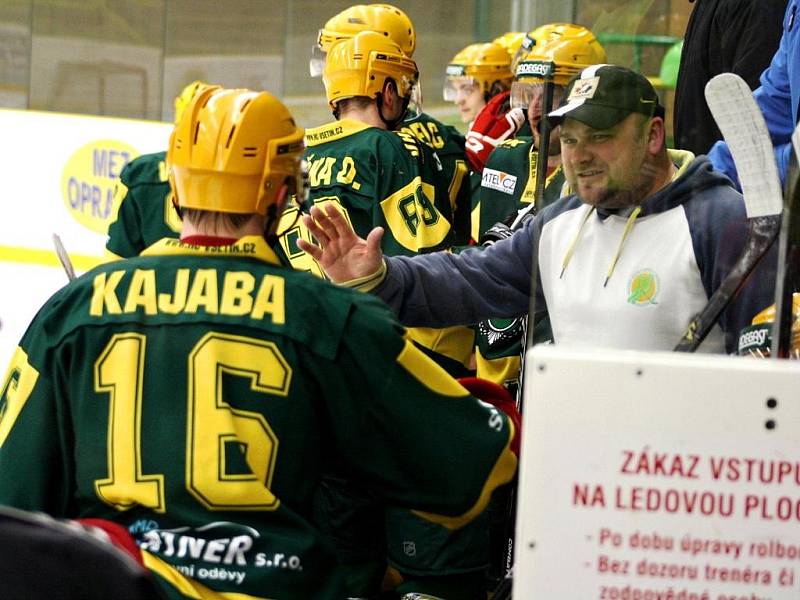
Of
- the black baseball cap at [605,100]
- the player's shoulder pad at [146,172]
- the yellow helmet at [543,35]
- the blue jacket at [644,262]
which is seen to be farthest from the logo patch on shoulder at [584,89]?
the yellow helmet at [543,35]

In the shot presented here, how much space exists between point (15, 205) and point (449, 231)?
3.48 meters

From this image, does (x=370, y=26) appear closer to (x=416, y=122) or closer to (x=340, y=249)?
(x=416, y=122)

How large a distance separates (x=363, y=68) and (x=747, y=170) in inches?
105

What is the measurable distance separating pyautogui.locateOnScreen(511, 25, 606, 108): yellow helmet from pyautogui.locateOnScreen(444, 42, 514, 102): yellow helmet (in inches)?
78.5

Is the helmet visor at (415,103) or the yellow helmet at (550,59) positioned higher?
the yellow helmet at (550,59)

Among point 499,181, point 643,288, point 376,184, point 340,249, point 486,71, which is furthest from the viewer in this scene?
point 486,71

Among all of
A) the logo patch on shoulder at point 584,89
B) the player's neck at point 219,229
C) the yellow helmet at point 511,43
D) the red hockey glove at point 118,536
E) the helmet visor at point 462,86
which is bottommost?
the red hockey glove at point 118,536

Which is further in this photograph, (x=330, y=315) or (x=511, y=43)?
(x=511, y=43)

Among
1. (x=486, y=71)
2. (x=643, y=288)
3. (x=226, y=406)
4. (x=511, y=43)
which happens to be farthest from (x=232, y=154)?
(x=511, y=43)

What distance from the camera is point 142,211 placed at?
455cm

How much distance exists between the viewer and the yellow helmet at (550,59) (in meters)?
5.05

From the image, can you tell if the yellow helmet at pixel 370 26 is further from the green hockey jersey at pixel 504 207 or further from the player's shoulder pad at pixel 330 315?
the player's shoulder pad at pixel 330 315

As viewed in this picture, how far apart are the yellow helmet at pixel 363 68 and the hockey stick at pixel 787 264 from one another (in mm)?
2768

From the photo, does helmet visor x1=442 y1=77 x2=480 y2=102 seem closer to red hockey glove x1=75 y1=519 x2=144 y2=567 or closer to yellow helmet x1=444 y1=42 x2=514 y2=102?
yellow helmet x1=444 y1=42 x2=514 y2=102
